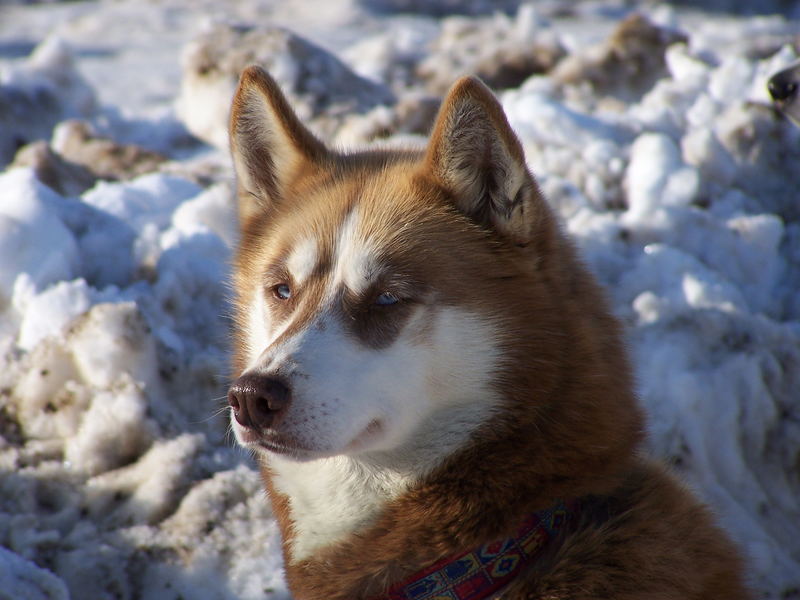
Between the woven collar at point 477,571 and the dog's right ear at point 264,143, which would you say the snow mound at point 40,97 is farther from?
the woven collar at point 477,571

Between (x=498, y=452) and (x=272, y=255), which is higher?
(x=272, y=255)

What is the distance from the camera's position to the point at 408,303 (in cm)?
229

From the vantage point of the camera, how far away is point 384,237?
2.37 m

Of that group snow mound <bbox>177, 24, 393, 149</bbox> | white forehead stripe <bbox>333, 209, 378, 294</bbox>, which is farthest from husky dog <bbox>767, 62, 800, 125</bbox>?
white forehead stripe <bbox>333, 209, 378, 294</bbox>

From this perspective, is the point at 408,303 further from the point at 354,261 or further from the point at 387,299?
the point at 354,261

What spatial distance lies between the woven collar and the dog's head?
283 millimetres

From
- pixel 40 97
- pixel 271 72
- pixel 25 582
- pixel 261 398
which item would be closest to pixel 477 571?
pixel 261 398

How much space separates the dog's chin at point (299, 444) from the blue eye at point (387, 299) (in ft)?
1.03

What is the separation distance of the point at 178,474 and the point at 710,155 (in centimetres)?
336

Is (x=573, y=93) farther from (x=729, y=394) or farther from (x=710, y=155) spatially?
A: (x=729, y=394)

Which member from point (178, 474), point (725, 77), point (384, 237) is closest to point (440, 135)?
point (384, 237)

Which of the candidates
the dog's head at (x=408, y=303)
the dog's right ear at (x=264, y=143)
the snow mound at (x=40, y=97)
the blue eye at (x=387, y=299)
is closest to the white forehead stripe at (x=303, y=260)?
the dog's head at (x=408, y=303)

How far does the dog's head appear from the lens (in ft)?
7.02

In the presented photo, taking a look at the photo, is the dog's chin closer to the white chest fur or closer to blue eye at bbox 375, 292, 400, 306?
the white chest fur
